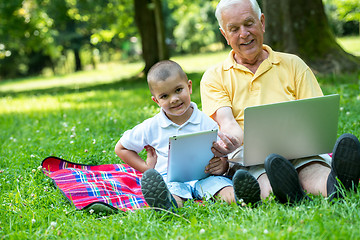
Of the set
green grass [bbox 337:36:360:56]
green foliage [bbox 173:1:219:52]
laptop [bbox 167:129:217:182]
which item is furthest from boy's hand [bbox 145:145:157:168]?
green foliage [bbox 173:1:219:52]

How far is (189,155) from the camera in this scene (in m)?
2.92

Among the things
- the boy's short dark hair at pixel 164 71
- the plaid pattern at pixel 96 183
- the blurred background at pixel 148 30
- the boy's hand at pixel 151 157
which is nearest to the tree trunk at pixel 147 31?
the blurred background at pixel 148 30

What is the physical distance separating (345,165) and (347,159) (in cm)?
4

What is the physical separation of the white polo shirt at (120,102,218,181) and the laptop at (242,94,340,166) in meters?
0.54

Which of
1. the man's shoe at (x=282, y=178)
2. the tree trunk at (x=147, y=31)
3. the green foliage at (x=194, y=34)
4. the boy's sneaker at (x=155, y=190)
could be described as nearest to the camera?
the man's shoe at (x=282, y=178)

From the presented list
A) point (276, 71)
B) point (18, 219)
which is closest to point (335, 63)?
point (276, 71)

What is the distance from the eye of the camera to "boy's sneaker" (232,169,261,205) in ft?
8.52

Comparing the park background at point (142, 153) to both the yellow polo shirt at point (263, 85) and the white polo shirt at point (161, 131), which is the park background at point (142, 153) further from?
the yellow polo shirt at point (263, 85)

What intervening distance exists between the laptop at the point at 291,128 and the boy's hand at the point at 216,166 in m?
0.34

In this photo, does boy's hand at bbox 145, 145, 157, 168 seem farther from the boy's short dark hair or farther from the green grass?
the green grass

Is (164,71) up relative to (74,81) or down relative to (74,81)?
up

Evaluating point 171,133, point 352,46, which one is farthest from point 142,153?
point 352,46

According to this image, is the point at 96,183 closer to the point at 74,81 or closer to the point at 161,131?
the point at 161,131

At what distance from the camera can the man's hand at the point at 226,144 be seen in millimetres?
2861
